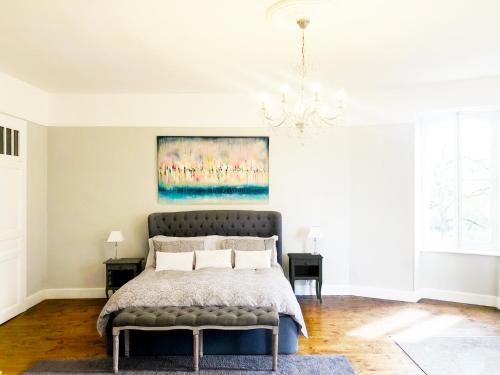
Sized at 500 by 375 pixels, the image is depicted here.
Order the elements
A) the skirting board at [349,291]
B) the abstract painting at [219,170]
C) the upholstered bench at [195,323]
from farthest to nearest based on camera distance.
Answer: the abstract painting at [219,170]
the skirting board at [349,291]
the upholstered bench at [195,323]

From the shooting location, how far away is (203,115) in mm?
5656

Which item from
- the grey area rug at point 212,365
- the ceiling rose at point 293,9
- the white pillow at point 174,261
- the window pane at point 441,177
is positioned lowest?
the grey area rug at point 212,365

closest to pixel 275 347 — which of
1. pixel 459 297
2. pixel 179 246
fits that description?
pixel 179 246

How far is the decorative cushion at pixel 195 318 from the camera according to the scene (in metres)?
3.33

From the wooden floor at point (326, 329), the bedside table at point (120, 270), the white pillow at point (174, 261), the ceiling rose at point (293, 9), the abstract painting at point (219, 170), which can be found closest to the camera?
the ceiling rose at point (293, 9)

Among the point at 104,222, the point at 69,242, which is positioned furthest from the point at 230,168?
the point at 69,242

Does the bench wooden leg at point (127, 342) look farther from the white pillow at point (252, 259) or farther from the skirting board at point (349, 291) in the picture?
the skirting board at point (349, 291)

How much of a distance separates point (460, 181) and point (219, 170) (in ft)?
11.6

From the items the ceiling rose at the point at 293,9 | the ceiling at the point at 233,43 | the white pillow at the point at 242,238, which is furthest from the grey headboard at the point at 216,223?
the ceiling rose at the point at 293,9

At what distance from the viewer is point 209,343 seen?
3648 mm

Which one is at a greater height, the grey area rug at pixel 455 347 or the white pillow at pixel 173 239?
the white pillow at pixel 173 239

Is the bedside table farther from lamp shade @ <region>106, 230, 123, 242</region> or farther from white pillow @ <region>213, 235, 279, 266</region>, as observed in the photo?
white pillow @ <region>213, 235, 279, 266</region>

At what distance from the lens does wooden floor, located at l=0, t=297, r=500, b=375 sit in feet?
11.8

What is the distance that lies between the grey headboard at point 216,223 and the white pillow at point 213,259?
582 mm
